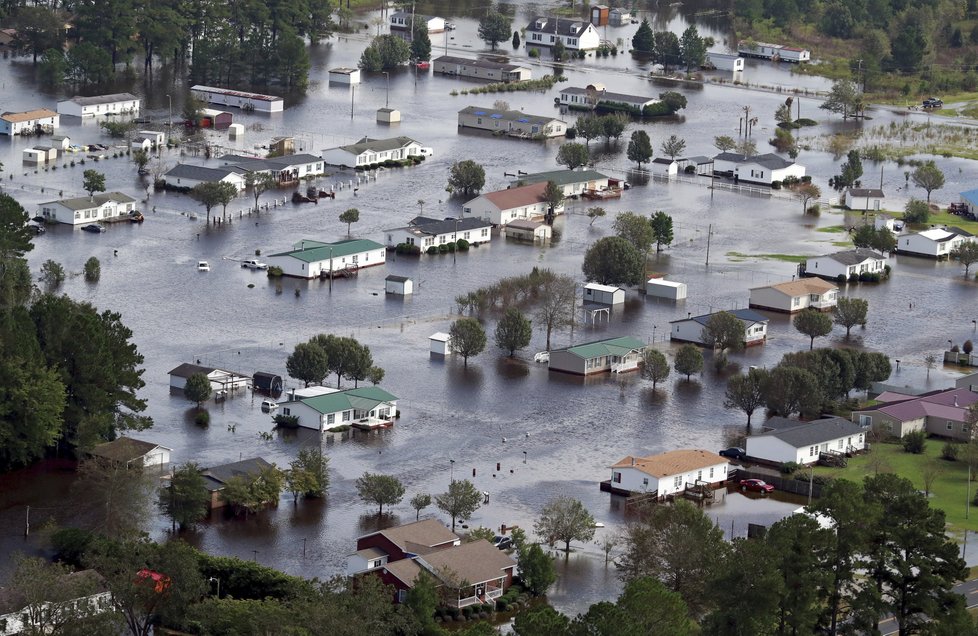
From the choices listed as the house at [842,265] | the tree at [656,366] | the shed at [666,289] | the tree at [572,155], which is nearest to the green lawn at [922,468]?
the tree at [656,366]

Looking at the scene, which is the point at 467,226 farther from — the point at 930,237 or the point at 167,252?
the point at 930,237

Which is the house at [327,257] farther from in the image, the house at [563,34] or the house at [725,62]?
the house at [563,34]

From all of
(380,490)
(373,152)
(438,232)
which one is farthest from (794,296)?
(373,152)

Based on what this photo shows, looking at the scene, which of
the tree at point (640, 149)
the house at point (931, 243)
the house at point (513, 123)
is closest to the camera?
the house at point (931, 243)

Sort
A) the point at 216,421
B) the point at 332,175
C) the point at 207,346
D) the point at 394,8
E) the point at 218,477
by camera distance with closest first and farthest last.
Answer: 1. the point at 218,477
2. the point at 216,421
3. the point at 207,346
4. the point at 332,175
5. the point at 394,8

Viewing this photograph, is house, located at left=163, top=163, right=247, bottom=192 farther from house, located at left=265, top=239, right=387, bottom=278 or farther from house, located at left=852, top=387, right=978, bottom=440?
house, located at left=852, top=387, right=978, bottom=440

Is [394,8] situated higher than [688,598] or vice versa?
[394,8]

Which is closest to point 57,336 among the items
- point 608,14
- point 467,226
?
point 467,226
